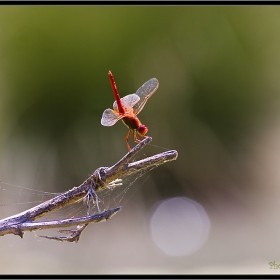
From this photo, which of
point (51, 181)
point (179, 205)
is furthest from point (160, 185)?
point (51, 181)

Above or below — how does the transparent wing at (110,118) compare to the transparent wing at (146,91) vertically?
below

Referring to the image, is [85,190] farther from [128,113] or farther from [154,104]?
[154,104]

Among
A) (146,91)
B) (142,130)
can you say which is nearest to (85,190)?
(142,130)

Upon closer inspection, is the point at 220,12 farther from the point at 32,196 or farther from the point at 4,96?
the point at 32,196

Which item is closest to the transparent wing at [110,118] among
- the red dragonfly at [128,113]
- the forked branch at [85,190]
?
the red dragonfly at [128,113]

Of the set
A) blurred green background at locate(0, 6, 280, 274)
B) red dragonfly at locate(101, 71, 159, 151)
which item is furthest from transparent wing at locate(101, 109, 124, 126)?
blurred green background at locate(0, 6, 280, 274)

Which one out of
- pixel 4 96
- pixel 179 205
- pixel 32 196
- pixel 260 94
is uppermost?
pixel 4 96

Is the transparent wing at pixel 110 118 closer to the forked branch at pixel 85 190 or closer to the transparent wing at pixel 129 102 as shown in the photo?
the transparent wing at pixel 129 102
